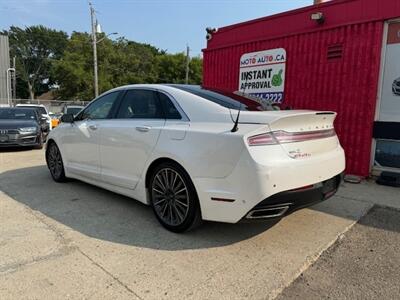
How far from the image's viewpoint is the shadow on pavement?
3.84 m

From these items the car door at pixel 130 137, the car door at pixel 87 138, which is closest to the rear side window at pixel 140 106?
the car door at pixel 130 137

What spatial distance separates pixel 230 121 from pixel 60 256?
2.03m

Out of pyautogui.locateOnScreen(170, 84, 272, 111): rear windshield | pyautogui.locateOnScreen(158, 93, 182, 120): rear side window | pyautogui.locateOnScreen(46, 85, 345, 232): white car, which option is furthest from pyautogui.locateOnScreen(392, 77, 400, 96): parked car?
pyautogui.locateOnScreen(158, 93, 182, 120): rear side window

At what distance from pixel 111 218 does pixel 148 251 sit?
106cm

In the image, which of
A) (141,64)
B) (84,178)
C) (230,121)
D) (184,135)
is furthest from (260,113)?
(141,64)

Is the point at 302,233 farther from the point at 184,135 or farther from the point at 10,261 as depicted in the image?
the point at 10,261

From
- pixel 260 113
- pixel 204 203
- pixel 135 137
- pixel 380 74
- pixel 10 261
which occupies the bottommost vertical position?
pixel 10 261

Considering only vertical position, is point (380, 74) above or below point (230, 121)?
above

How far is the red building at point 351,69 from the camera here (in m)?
6.46

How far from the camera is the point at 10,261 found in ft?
11.0

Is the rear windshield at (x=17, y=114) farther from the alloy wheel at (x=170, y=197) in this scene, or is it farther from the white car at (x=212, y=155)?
the alloy wheel at (x=170, y=197)

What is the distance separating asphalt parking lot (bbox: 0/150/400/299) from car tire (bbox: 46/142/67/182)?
3.03ft

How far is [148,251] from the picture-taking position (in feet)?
11.8

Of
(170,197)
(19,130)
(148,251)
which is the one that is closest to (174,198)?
(170,197)
